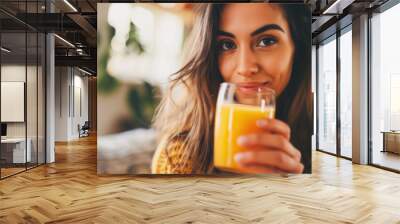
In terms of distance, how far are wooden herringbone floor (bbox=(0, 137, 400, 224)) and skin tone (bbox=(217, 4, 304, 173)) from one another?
0.32 metres

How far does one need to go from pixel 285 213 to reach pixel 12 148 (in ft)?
16.8

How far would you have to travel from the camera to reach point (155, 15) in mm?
5715

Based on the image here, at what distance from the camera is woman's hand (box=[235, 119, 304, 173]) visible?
5.41 meters

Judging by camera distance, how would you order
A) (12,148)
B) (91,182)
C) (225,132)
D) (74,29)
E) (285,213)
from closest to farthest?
(285,213)
(225,132)
(91,182)
(12,148)
(74,29)

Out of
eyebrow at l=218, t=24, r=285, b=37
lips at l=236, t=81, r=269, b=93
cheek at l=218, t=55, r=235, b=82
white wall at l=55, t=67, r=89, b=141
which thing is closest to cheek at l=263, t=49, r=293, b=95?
lips at l=236, t=81, r=269, b=93

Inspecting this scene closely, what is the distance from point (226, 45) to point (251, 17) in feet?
1.82

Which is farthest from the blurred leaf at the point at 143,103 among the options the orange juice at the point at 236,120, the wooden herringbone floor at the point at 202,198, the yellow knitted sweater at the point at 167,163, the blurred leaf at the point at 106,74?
the orange juice at the point at 236,120

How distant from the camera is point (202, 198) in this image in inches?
174

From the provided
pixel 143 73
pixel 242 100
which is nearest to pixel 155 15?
pixel 143 73

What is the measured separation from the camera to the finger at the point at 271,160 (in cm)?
550

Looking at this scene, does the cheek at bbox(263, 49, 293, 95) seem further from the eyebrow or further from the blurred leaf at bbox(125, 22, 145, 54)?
the blurred leaf at bbox(125, 22, 145, 54)

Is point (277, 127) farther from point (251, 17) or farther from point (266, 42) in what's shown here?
point (251, 17)

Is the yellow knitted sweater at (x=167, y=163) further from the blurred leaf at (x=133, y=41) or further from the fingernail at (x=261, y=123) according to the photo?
the blurred leaf at (x=133, y=41)

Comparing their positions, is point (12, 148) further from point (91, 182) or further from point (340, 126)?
point (340, 126)
